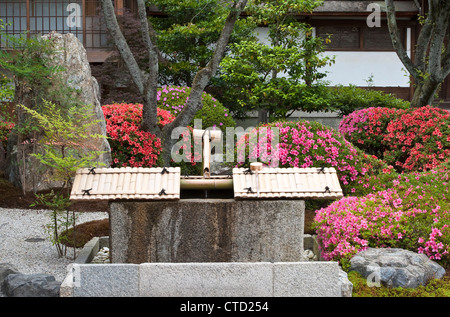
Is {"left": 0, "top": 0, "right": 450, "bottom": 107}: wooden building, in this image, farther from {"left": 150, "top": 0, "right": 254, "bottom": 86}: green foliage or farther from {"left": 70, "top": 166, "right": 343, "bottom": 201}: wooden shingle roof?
{"left": 70, "top": 166, "right": 343, "bottom": 201}: wooden shingle roof

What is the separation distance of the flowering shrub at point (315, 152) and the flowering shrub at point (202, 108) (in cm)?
424

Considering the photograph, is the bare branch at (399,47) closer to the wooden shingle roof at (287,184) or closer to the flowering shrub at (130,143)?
the flowering shrub at (130,143)

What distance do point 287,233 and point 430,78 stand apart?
730cm

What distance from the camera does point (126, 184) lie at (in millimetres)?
5305

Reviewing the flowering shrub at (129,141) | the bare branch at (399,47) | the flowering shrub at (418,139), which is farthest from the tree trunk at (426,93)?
the flowering shrub at (129,141)

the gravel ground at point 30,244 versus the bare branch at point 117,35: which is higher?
the bare branch at point 117,35

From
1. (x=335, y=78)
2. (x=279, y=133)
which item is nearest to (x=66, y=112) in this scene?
(x=279, y=133)

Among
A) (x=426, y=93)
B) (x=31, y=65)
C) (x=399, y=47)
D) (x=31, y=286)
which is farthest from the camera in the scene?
(x=399, y=47)

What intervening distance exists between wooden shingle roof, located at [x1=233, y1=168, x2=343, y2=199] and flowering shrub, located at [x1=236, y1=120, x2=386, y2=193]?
3.04 m

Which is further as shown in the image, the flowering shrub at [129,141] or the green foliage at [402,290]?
the flowering shrub at [129,141]

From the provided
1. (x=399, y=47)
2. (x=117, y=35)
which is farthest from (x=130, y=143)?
(x=399, y=47)

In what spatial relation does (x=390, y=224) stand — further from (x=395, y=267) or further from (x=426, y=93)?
(x=426, y=93)

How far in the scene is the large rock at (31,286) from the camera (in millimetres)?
5375

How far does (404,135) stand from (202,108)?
14.6 feet
